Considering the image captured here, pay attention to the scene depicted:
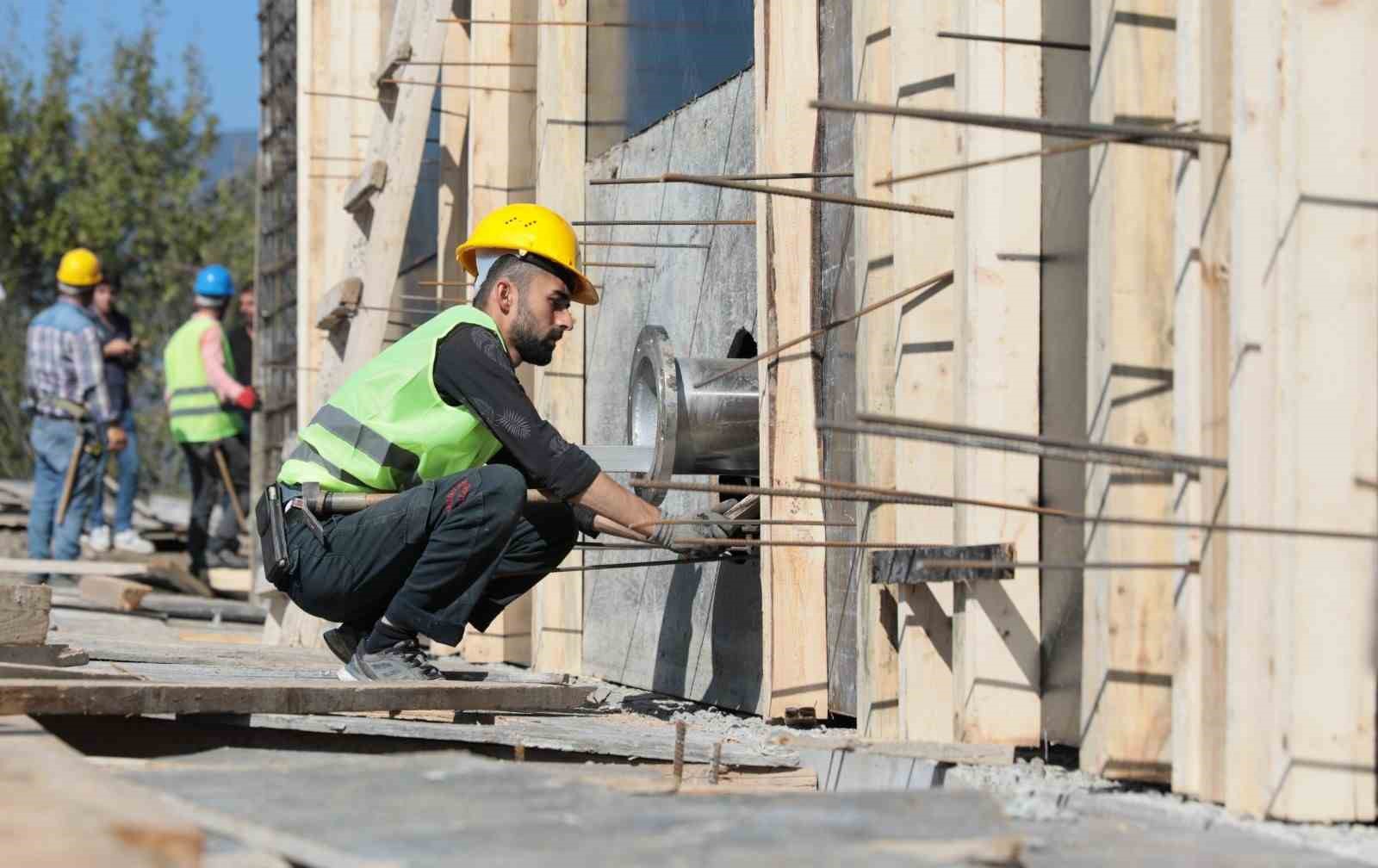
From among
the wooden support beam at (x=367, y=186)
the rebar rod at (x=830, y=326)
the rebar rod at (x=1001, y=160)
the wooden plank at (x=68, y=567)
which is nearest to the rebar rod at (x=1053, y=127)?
the rebar rod at (x=1001, y=160)

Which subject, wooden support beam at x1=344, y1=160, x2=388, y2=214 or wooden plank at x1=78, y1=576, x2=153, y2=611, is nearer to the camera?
wooden support beam at x1=344, y1=160, x2=388, y2=214

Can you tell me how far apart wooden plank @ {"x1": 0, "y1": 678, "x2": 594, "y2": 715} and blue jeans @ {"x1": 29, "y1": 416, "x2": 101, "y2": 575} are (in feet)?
21.5

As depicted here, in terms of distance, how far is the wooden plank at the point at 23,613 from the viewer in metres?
5.15

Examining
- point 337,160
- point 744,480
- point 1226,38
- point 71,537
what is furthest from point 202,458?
point 1226,38

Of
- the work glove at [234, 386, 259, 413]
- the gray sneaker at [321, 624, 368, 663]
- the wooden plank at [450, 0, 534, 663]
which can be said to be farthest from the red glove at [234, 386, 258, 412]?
the gray sneaker at [321, 624, 368, 663]

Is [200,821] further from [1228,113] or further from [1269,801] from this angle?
[1228,113]

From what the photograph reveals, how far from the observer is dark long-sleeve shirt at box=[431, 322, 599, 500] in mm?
4906

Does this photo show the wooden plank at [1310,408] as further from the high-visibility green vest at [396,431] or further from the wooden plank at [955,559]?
the high-visibility green vest at [396,431]

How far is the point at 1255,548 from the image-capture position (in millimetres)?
3242

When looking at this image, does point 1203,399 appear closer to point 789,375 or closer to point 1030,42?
point 1030,42

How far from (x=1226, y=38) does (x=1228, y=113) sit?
130 millimetres

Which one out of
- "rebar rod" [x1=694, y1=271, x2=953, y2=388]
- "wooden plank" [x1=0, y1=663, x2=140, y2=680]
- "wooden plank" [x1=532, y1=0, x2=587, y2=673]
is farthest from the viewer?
"wooden plank" [x1=532, y1=0, x2=587, y2=673]

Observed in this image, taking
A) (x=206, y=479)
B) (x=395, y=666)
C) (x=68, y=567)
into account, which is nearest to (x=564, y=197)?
(x=395, y=666)

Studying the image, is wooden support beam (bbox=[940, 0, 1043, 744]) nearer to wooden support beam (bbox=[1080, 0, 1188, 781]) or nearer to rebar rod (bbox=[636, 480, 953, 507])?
rebar rod (bbox=[636, 480, 953, 507])
